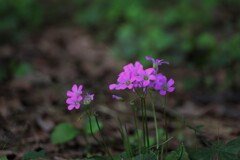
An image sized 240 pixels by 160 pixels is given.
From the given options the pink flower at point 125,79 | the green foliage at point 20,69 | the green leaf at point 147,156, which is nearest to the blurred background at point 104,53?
the green foliage at point 20,69

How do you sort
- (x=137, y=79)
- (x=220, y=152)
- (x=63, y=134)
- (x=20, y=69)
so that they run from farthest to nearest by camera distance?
1. (x=20, y=69)
2. (x=63, y=134)
3. (x=220, y=152)
4. (x=137, y=79)

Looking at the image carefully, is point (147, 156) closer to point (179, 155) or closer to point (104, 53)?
point (179, 155)

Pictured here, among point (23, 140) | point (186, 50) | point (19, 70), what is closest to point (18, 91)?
point (19, 70)

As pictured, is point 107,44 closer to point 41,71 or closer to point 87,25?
point 87,25

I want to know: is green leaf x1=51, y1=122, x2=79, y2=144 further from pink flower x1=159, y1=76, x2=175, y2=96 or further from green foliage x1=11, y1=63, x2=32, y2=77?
green foliage x1=11, y1=63, x2=32, y2=77

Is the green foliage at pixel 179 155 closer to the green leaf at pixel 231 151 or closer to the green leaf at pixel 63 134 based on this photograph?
the green leaf at pixel 231 151

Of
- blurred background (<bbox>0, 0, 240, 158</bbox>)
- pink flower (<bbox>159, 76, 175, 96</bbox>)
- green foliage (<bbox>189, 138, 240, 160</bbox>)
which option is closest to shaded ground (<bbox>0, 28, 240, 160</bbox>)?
blurred background (<bbox>0, 0, 240, 158</bbox>)

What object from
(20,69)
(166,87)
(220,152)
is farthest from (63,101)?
(220,152)
